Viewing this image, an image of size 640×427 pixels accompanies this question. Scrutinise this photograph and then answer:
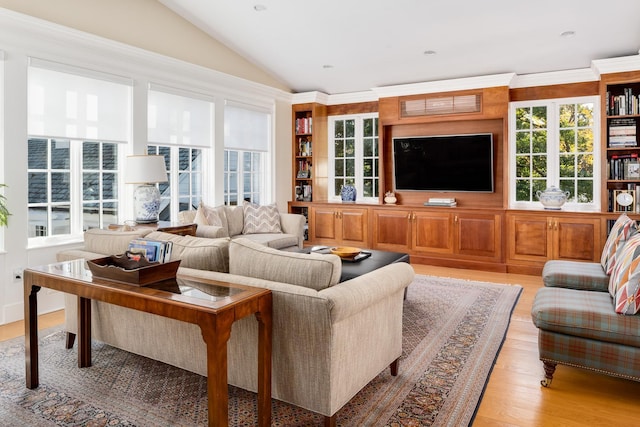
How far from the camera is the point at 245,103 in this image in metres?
6.49

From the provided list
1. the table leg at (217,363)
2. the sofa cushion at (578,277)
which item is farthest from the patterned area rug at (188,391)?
the sofa cushion at (578,277)

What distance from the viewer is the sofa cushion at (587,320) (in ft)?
8.10

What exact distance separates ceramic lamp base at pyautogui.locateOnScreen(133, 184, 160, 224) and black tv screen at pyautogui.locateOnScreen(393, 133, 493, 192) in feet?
12.2

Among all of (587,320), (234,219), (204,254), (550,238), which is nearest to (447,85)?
(550,238)

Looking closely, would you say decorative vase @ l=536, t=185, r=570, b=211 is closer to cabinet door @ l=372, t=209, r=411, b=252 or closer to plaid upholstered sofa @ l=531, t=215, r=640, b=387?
cabinet door @ l=372, t=209, r=411, b=252

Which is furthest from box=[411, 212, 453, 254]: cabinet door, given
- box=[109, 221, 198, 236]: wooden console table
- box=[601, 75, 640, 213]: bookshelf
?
box=[109, 221, 198, 236]: wooden console table

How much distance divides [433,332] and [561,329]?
115 cm

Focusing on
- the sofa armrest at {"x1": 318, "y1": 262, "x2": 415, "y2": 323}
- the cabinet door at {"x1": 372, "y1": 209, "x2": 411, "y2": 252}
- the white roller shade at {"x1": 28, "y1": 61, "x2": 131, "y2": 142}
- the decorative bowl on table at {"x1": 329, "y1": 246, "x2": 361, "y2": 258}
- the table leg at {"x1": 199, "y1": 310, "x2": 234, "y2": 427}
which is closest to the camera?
the table leg at {"x1": 199, "y1": 310, "x2": 234, "y2": 427}

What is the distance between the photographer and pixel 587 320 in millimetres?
2543

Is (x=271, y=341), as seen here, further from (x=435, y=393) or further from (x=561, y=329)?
(x=561, y=329)

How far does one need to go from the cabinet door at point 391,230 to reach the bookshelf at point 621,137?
2.47 m

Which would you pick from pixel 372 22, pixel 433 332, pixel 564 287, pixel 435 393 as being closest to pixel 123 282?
pixel 435 393

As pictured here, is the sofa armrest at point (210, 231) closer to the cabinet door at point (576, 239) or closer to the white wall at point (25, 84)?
the white wall at point (25, 84)

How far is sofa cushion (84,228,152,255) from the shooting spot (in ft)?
9.48
